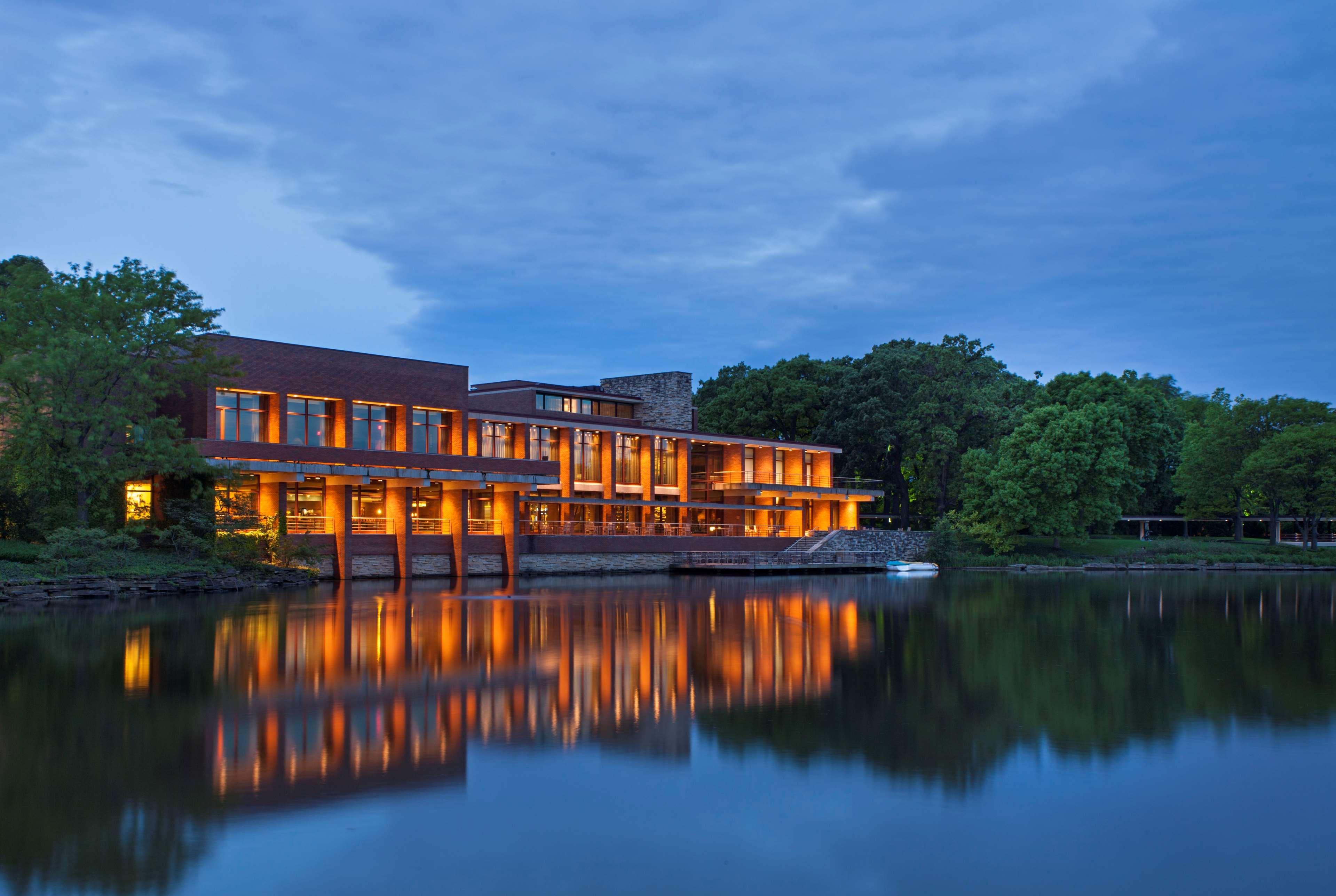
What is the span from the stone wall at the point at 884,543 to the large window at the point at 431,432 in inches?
1007

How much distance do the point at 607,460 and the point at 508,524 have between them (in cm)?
1049

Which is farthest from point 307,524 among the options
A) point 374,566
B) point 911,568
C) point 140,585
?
point 911,568

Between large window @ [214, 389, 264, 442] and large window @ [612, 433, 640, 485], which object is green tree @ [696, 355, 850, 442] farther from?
large window @ [214, 389, 264, 442]

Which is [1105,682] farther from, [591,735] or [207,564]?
[207,564]

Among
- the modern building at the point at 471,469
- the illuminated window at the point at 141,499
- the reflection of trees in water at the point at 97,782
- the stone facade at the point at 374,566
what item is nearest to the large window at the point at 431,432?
the modern building at the point at 471,469

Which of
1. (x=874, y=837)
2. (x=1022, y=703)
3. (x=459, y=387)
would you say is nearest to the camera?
(x=874, y=837)

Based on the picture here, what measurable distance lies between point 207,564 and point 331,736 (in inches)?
1195

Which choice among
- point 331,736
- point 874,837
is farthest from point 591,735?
point 874,837

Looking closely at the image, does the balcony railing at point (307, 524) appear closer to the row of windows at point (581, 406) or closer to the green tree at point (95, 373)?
the green tree at point (95, 373)

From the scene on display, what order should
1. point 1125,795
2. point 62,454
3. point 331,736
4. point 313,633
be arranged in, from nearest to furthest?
point 1125,795, point 331,736, point 313,633, point 62,454

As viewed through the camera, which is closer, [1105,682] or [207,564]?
[1105,682]

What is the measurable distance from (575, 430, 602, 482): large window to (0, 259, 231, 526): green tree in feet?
79.0

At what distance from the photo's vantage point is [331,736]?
1117 cm

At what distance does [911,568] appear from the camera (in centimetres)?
6109
